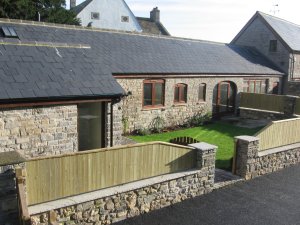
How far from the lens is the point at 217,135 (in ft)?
59.7

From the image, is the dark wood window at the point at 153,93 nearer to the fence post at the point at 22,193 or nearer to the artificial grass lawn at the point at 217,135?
→ the artificial grass lawn at the point at 217,135

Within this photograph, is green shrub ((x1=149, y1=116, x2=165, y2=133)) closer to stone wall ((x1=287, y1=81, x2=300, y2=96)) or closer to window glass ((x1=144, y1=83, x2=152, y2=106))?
window glass ((x1=144, y1=83, x2=152, y2=106))

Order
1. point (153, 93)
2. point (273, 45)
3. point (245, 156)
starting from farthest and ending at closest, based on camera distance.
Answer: point (273, 45), point (153, 93), point (245, 156)

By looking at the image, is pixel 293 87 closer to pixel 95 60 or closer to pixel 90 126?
pixel 95 60

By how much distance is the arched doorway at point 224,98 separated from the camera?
75.8ft

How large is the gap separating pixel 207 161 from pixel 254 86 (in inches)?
703

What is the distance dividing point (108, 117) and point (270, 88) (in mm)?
19806

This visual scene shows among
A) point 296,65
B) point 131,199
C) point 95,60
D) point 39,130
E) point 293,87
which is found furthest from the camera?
point 296,65

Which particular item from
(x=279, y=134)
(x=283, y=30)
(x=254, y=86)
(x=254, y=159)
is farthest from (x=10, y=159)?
(x=283, y=30)

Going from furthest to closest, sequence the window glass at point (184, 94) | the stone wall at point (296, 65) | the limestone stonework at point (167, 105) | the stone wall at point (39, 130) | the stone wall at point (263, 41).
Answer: the stone wall at point (263, 41) → the stone wall at point (296, 65) → the window glass at point (184, 94) → the limestone stonework at point (167, 105) → the stone wall at point (39, 130)

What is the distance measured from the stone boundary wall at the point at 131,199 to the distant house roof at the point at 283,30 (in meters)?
23.4

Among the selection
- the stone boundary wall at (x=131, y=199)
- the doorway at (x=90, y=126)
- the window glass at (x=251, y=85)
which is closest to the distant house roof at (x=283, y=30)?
the window glass at (x=251, y=85)

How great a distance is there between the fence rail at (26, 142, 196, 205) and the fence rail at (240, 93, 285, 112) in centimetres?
1441

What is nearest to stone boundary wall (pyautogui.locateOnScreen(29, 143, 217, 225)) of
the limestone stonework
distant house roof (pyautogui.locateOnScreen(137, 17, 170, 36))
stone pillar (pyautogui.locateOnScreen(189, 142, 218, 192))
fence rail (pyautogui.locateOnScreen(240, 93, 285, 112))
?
stone pillar (pyautogui.locateOnScreen(189, 142, 218, 192))
